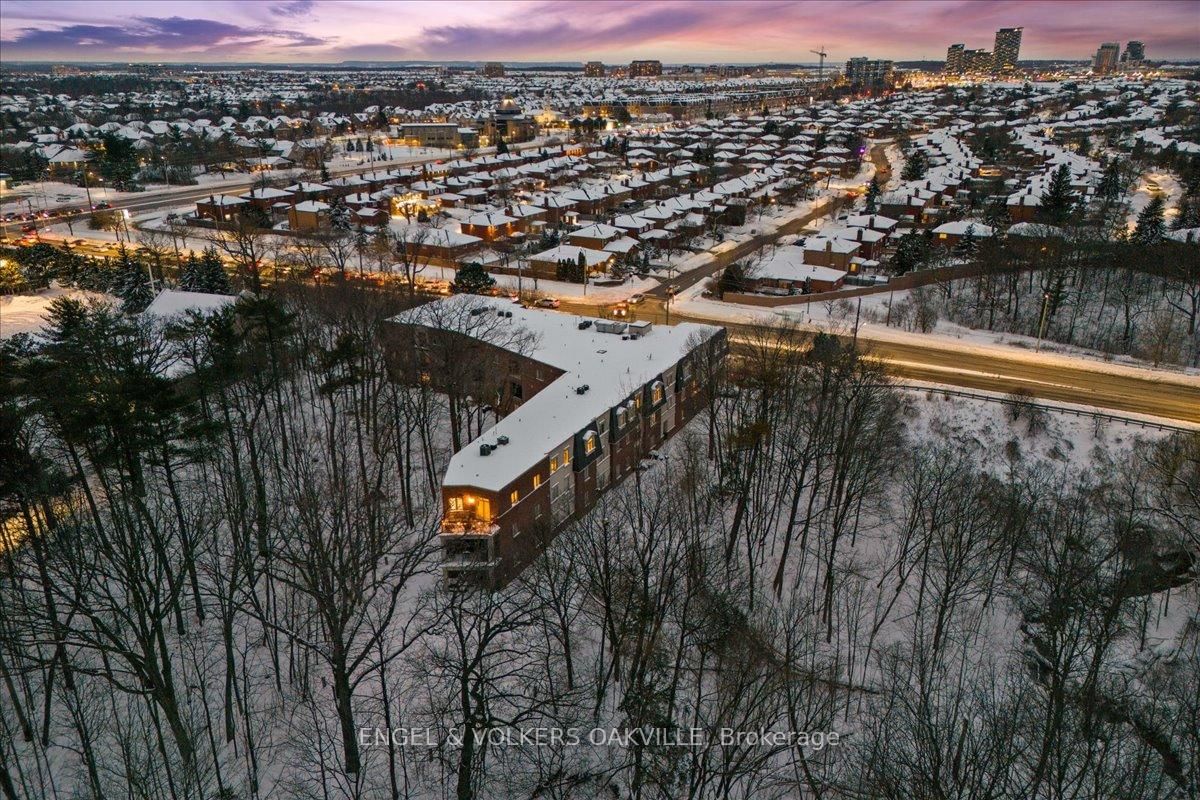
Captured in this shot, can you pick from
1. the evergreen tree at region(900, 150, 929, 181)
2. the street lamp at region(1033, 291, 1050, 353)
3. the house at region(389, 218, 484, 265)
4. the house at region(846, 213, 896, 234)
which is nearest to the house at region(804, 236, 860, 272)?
the house at region(846, 213, 896, 234)

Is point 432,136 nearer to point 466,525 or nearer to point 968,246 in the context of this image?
point 968,246

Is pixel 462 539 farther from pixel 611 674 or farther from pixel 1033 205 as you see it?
pixel 1033 205

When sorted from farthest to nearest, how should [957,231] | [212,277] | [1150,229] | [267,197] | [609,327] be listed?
[267,197]
[957,231]
[212,277]
[1150,229]
[609,327]

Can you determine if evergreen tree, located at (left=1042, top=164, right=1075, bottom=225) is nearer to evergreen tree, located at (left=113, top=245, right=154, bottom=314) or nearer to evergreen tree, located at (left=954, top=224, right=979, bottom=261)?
evergreen tree, located at (left=954, top=224, right=979, bottom=261)

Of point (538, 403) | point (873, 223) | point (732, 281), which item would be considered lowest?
point (538, 403)

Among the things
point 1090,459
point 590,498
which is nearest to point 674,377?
point 590,498

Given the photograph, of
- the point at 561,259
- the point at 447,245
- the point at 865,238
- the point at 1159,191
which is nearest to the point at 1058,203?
the point at 865,238
